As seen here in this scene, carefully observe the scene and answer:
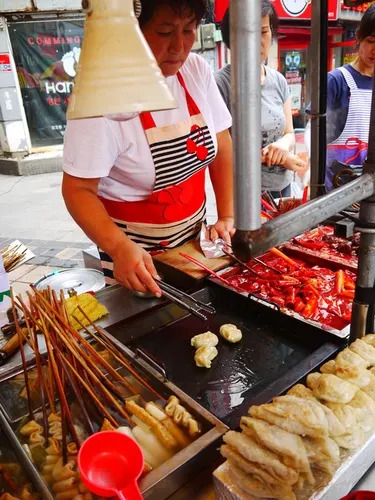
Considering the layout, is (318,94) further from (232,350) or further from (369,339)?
(232,350)

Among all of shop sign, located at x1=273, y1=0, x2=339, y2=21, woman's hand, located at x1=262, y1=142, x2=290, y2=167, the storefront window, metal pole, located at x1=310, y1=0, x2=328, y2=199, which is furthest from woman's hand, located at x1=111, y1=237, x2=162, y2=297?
the storefront window

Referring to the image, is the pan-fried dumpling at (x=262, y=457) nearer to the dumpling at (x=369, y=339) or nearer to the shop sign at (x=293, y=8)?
the dumpling at (x=369, y=339)

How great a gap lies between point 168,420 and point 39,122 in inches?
428

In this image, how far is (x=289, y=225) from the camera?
2.49ft

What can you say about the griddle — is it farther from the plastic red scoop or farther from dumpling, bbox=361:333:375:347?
the plastic red scoop

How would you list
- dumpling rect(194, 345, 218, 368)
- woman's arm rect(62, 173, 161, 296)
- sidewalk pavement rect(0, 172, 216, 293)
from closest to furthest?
dumpling rect(194, 345, 218, 368) < woman's arm rect(62, 173, 161, 296) < sidewalk pavement rect(0, 172, 216, 293)

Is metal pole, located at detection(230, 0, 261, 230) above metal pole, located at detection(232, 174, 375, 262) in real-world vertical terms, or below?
above

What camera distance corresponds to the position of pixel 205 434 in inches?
45.1

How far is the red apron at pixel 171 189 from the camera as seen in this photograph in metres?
2.13

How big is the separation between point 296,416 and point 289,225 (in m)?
A: 0.47

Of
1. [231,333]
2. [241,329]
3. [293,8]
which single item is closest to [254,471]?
[231,333]

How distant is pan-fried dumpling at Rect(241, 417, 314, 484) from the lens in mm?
871

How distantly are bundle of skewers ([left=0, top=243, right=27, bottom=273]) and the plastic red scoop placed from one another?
13.0 feet

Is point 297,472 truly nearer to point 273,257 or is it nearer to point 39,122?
point 273,257
